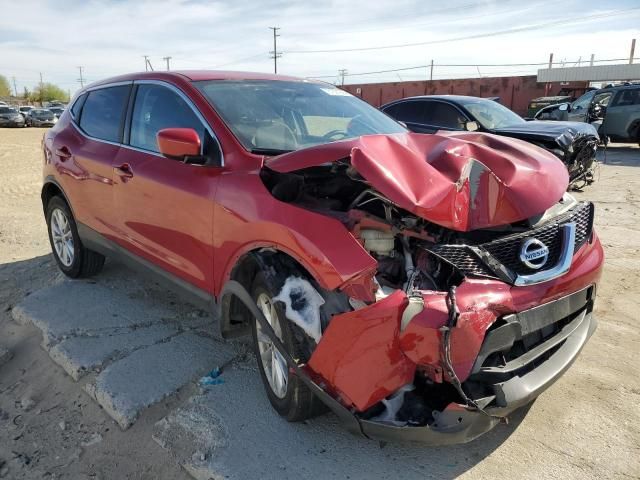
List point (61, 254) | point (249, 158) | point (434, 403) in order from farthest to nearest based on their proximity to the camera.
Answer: point (61, 254), point (249, 158), point (434, 403)

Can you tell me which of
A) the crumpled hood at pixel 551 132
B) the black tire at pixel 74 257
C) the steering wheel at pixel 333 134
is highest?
the steering wheel at pixel 333 134

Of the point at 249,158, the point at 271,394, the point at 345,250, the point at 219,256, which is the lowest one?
the point at 271,394

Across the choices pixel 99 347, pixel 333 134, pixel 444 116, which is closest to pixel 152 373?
pixel 99 347

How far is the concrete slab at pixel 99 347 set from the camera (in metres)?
3.38

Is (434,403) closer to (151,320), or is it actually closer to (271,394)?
(271,394)

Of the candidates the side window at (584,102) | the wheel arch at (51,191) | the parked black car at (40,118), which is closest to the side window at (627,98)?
the side window at (584,102)

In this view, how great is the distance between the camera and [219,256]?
9.33 feet

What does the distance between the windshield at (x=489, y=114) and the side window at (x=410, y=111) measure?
2.37 ft

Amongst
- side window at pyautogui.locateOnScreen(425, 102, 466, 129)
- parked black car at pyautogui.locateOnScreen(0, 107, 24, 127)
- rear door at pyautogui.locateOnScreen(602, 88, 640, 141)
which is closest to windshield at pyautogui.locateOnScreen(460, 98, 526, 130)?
side window at pyautogui.locateOnScreen(425, 102, 466, 129)

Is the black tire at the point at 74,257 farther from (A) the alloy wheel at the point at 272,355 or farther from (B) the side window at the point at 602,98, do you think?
(B) the side window at the point at 602,98

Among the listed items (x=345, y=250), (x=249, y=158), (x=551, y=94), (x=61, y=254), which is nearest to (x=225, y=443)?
(x=345, y=250)

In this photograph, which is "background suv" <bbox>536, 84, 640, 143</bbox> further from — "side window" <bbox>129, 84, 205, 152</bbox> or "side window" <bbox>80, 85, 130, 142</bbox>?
"side window" <bbox>129, 84, 205, 152</bbox>

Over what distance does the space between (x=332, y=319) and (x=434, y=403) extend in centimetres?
51

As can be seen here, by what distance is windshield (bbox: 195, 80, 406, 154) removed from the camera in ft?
9.93
